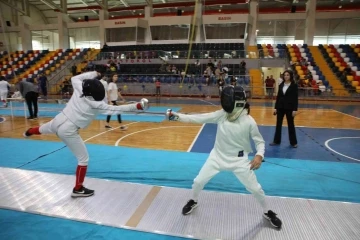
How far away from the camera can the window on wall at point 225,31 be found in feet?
77.0

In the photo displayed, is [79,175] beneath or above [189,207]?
above

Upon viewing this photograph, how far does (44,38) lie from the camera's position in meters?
30.5

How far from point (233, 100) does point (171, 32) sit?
80.5ft

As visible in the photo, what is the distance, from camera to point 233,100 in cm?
261

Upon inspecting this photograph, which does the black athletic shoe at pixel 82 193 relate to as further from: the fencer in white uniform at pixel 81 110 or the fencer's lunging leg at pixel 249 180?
the fencer's lunging leg at pixel 249 180

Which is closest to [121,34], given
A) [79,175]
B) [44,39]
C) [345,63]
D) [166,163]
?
[44,39]

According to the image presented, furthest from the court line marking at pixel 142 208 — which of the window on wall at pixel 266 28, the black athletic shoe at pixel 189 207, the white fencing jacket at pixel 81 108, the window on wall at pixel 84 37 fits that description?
the window on wall at pixel 84 37

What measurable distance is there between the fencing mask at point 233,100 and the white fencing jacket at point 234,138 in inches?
4.9

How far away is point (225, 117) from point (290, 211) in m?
1.45

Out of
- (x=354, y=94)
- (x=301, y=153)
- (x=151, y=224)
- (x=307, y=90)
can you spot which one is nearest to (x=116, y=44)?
(x=307, y=90)

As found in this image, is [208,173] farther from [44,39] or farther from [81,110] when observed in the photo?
[44,39]

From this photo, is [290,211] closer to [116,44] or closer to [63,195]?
[63,195]

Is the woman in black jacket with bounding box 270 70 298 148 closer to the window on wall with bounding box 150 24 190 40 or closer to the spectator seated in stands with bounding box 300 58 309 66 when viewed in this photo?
the spectator seated in stands with bounding box 300 58 309 66

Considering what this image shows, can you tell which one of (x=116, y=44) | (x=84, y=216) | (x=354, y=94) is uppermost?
(x=116, y=44)
